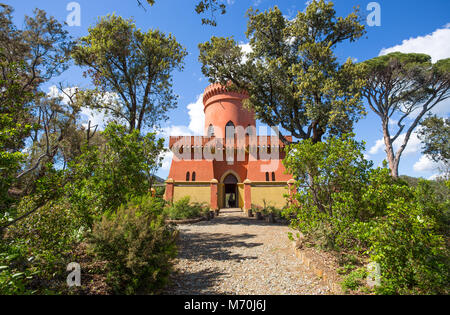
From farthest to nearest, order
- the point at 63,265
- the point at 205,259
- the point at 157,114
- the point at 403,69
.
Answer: the point at 403,69 < the point at 157,114 < the point at 205,259 < the point at 63,265

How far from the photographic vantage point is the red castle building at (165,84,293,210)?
17688 millimetres

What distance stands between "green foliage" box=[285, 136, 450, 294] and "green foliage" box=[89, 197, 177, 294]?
298 cm

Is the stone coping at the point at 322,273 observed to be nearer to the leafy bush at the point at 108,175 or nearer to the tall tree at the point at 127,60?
the leafy bush at the point at 108,175

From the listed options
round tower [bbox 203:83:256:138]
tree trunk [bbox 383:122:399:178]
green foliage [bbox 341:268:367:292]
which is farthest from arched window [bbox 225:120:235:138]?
green foliage [bbox 341:268:367:292]

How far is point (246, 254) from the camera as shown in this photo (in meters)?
5.75

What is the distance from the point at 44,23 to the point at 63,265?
15742 mm

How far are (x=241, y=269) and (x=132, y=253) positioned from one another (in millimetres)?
2727

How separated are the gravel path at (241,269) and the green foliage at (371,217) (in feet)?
2.87

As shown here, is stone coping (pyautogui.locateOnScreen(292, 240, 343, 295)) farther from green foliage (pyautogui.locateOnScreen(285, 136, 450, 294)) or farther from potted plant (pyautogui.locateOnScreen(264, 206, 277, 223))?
A: potted plant (pyautogui.locateOnScreen(264, 206, 277, 223))

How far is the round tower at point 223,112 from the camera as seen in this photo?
71.2 feet

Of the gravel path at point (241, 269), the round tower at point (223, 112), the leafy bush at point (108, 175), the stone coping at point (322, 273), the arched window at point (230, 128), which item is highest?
the round tower at point (223, 112)

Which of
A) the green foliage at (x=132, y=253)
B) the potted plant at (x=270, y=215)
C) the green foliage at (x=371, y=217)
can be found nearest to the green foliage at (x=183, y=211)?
the potted plant at (x=270, y=215)
